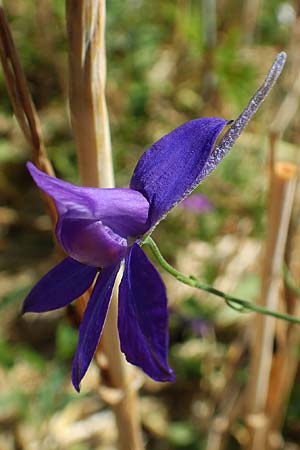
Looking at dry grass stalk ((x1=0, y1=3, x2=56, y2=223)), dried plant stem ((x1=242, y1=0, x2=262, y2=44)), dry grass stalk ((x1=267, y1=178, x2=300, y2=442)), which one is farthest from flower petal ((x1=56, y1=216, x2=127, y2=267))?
dried plant stem ((x1=242, y1=0, x2=262, y2=44))

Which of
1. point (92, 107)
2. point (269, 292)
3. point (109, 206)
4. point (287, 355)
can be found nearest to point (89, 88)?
point (92, 107)

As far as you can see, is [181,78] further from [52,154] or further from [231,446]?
[231,446]

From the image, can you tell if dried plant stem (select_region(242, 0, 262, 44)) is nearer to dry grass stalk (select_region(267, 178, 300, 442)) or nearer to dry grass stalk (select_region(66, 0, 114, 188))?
dry grass stalk (select_region(267, 178, 300, 442))

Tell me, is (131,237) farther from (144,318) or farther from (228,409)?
(228,409)

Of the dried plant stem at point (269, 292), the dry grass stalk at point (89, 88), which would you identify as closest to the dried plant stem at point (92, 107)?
the dry grass stalk at point (89, 88)

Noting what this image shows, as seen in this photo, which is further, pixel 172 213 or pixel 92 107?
pixel 172 213

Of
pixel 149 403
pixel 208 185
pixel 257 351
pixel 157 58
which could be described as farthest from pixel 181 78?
pixel 257 351

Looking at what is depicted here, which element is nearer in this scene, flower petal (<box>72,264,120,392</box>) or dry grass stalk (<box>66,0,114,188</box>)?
flower petal (<box>72,264,120,392</box>)
